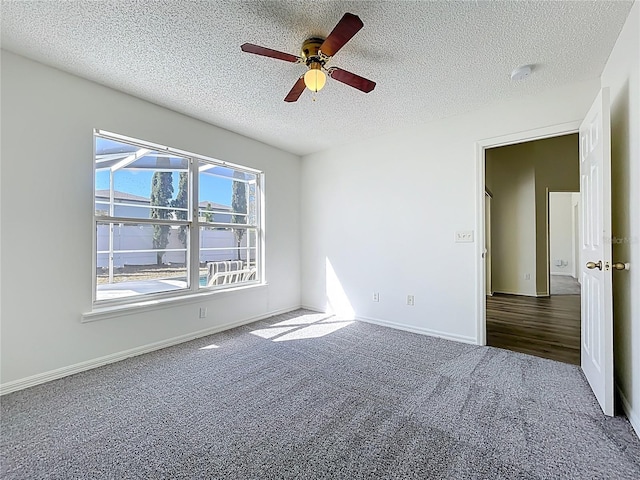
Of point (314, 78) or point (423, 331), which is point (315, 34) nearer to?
point (314, 78)

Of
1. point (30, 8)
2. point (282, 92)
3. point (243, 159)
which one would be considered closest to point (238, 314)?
point (243, 159)

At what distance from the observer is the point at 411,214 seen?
12.1 feet

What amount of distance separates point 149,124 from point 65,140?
757mm

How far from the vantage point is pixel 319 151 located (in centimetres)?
464

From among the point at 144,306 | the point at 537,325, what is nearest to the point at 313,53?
the point at 144,306

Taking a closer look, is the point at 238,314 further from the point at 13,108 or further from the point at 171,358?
the point at 13,108

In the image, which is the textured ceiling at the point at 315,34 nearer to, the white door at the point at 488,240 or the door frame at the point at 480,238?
the door frame at the point at 480,238

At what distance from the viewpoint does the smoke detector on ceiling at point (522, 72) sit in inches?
94.3

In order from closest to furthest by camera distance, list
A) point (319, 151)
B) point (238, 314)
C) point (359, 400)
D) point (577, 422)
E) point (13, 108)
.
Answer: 1. point (577, 422)
2. point (359, 400)
3. point (13, 108)
4. point (238, 314)
5. point (319, 151)

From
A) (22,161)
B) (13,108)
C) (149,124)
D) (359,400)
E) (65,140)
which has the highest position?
(149,124)

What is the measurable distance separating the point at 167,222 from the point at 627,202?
3.93 m

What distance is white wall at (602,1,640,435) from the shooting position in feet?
5.71

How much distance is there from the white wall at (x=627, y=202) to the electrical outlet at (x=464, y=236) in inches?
45.8

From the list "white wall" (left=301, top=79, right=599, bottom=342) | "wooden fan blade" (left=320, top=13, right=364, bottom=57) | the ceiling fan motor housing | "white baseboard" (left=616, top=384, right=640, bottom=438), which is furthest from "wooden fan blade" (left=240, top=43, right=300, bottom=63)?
"white baseboard" (left=616, top=384, right=640, bottom=438)
